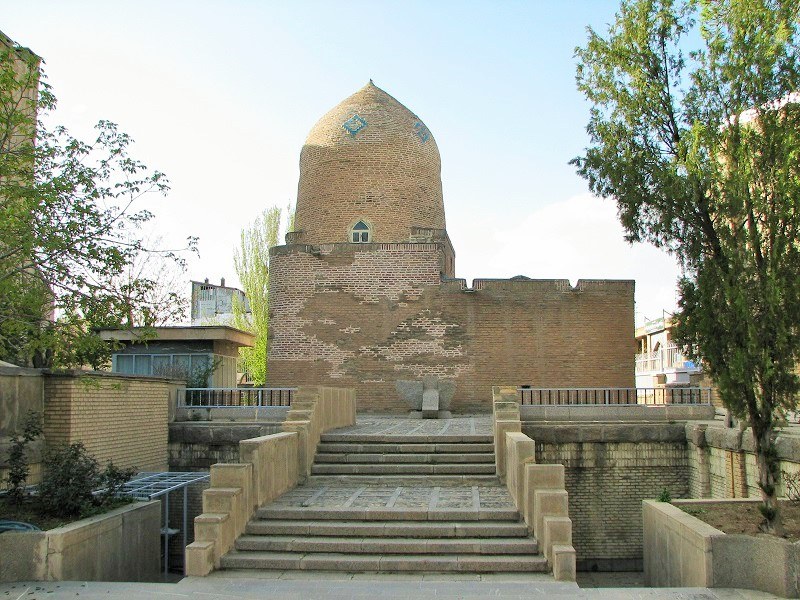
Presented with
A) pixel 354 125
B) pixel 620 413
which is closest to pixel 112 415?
pixel 620 413

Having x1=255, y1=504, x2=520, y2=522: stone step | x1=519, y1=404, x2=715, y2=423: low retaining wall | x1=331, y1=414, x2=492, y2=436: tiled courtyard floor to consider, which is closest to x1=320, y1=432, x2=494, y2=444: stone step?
x1=331, y1=414, x2=492, y2=436: tiled courtyard floor

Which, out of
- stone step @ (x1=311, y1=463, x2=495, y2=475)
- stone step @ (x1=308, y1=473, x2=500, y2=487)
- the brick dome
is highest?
the brick dome

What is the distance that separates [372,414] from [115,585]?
14.0 meters

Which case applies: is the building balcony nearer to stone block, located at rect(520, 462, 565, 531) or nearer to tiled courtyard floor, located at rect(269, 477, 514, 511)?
tiled courtyard floor, located at rect(269, 477, 514, 511)

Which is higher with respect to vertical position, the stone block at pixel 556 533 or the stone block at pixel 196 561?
the stone block at pixel 556 533

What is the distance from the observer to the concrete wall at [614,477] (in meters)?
14.6

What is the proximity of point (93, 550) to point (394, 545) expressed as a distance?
3.08 m

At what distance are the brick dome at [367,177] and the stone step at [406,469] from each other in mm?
13063

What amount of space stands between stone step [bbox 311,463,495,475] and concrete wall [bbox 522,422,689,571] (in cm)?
318

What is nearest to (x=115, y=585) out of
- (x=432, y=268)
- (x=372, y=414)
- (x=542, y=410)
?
(x=542, y=410)

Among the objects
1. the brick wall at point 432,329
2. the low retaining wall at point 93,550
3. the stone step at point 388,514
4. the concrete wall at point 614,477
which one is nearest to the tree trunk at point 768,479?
the stone step at point 388,514

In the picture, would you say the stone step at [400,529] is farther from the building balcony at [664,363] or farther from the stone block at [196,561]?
the building balcony at [664,363]

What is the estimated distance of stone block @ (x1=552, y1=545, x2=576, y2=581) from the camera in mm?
7672

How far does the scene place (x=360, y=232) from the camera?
24344 mm
